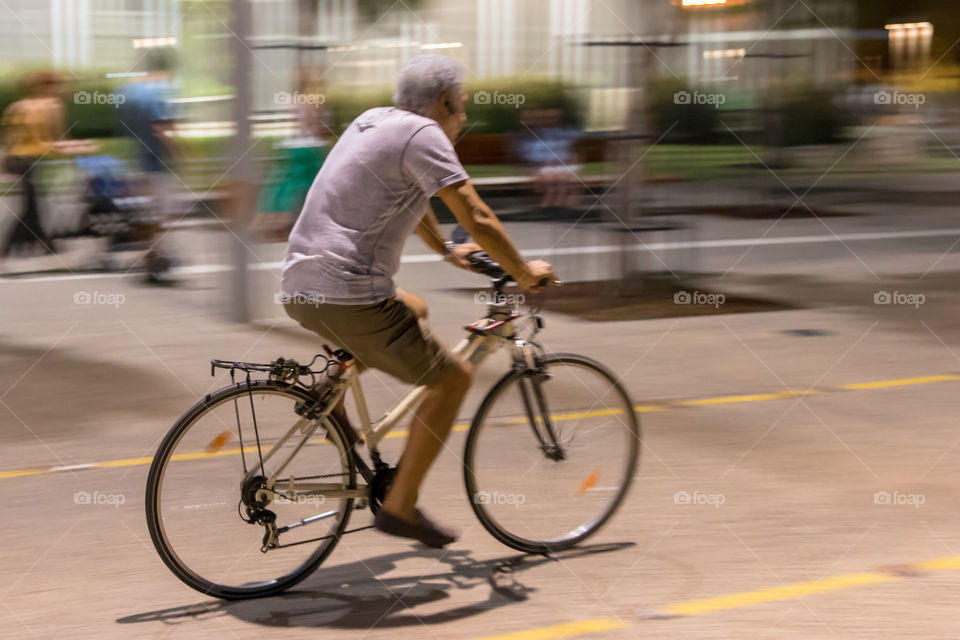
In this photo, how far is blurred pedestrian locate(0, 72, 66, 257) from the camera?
10.7m

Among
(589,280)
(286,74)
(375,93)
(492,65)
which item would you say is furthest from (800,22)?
(286,74)

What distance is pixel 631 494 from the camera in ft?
17.3

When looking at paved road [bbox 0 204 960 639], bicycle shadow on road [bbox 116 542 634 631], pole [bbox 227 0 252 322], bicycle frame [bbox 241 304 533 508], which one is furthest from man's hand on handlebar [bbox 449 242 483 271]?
pole [bbox 227 0 252 322]

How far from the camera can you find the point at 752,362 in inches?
312

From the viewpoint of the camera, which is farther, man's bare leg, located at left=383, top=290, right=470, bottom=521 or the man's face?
man's bare leg, located at left=383, top=290, right=470, bottom=521

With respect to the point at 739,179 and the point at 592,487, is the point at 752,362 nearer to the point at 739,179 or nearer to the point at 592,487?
the point at 592,487

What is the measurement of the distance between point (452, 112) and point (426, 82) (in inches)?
5.6

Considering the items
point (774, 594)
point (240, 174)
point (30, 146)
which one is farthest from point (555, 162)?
point (774, 594)

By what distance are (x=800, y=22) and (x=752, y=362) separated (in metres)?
10.4

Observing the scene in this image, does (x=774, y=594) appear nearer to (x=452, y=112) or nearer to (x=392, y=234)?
(x=392, y=234)

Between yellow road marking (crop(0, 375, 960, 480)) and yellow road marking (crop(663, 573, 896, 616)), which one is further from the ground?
yellow road marking (crop(0, 375, 960, 480))

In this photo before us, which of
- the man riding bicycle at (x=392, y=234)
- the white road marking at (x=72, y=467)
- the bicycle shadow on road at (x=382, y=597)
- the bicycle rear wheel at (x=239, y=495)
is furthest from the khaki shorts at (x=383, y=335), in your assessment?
the white road marking at (x=72, y=467)

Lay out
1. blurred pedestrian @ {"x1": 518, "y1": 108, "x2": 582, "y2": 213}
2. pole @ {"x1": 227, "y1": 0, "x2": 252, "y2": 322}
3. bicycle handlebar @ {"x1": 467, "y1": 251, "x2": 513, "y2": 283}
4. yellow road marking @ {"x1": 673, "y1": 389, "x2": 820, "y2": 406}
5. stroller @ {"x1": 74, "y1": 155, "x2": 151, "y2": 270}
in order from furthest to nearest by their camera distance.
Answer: blurred pedestrian @ {"x1": 518, "y1": 108, "x2": 582, "y2": 213}, stroller @ {"x1": 74, "y1": 155, "x2": 151, "y2": 270}, pole @ {"x1": 227, "y1": 0, "x2": 252, "y2": 322}, yellow road marking @ {"x1": 673, "y1": 389, "x2": 820, "y2": 406}, bicycle handlebar @ {"x1": 467, "y1": 251, "x2": 513, "y2": 283}

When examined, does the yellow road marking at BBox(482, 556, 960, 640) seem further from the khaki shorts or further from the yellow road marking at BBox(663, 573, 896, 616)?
the khaki shorts
